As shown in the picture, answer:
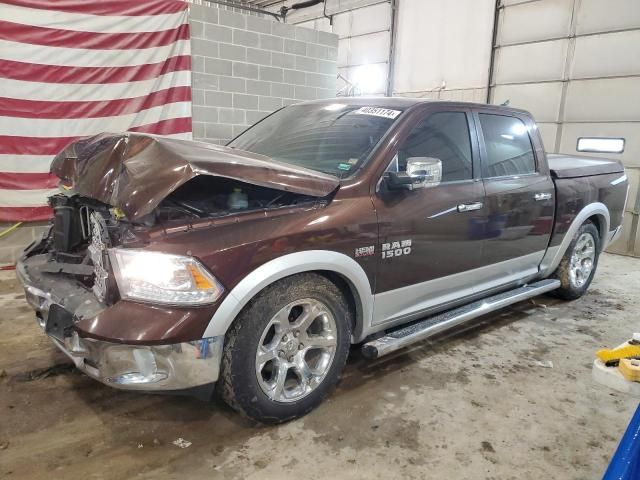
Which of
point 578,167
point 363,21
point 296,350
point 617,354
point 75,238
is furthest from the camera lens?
point 363,21

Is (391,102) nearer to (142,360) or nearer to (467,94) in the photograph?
(142,360)

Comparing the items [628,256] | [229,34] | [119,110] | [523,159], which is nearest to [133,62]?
[119,110]

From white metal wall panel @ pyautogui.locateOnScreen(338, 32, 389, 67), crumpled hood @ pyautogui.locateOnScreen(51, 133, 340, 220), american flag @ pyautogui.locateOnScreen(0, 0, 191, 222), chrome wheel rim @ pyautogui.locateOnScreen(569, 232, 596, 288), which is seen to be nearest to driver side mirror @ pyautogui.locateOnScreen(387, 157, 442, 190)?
crumpled hood @ pyautogui.locateOnScreen(51, 133, 340, 220)

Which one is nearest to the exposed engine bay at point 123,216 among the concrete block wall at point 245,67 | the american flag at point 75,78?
the american flag at point 75,78

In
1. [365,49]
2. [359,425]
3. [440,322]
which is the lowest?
[359,425]

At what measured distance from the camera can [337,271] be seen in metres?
2.46

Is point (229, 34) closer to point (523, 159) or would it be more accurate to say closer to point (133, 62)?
point (133, 62)

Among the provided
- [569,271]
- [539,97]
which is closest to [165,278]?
[569,271]

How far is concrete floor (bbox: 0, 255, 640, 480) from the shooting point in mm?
2158

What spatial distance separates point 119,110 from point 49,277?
3515 mm

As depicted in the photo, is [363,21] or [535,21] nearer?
[535,21]

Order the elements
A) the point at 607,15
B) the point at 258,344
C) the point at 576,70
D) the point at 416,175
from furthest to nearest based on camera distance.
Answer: the point at 576,70
the point at 607,15
the point at 416,175
the point at 258,344

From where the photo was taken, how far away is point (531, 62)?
8633 millimetres

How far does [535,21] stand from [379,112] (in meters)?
7.22
